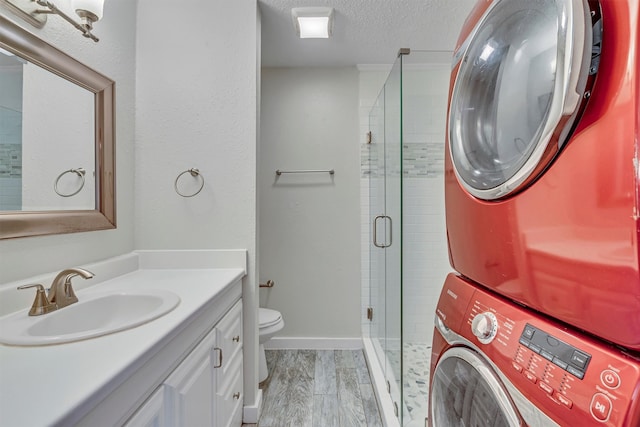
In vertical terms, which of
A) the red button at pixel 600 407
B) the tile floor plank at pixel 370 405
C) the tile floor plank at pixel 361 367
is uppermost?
the red button at pixel 600 407

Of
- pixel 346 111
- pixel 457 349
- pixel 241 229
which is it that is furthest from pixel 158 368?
pixel 346 111

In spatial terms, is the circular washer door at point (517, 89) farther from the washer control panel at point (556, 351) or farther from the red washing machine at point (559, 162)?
the washer control panel at point (556, 351)

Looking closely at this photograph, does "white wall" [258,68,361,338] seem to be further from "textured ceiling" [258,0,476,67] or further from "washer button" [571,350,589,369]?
"washer button" [571,350,589,369]

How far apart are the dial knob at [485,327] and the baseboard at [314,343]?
202cm

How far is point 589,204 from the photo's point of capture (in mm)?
466

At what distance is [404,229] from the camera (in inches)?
70.5

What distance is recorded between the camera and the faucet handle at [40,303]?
97 cm

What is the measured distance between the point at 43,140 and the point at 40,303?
1.94 feet

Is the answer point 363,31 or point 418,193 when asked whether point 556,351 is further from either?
point 363,31

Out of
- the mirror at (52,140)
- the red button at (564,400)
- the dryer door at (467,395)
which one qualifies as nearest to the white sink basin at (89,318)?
the mirror at (52,140)

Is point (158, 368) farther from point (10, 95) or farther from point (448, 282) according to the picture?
point (10, 95)

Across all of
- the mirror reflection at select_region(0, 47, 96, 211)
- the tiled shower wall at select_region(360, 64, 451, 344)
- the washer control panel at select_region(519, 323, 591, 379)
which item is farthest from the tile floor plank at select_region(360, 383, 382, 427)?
the mirror reflection at select_region(0, 47, 96, 211)

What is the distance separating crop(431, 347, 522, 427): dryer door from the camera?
608mm

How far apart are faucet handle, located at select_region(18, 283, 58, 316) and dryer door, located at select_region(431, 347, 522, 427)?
1243mm
